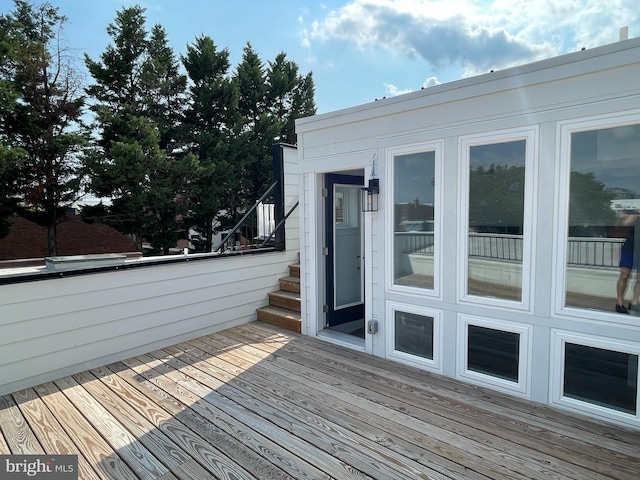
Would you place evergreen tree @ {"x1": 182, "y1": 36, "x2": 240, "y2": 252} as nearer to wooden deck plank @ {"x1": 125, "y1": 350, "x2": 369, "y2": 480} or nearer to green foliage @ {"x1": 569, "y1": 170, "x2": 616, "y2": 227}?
wooden deck plank @ {"x1": 125, "y1": 350, "x2": 369, "y2": 480}

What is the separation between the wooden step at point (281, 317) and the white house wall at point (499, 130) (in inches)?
43.4

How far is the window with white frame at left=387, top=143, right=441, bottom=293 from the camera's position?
308 cm

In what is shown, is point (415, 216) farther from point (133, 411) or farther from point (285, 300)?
point (133, 411)

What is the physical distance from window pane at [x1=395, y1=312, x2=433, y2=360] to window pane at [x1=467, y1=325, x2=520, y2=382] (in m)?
0.36

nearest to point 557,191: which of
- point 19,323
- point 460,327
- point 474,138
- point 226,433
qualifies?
point 474,138

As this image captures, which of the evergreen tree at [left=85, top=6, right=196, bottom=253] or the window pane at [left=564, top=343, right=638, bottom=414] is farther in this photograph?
the evergreen tree at [left=85, top=6, right=196, bottom=253]

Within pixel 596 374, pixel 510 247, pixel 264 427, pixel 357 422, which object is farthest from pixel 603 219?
pixel 264 427

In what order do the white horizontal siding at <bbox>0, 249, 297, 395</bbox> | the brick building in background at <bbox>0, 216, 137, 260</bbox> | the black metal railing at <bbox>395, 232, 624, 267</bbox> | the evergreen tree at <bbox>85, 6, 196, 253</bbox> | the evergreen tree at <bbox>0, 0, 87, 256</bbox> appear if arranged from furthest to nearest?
the brick building in background at <bbox>0, 216, 137, 260</bbox>
the evergreen tree at <bbox>85, 6, 196, 253</bbox>
the evergreen tree at <bbox>0, 0, 87, 256</bbox>
the white horizontal siding at <bbox>0, 249, 297, 395</bbox>
the black metal railing at <bbox>395, 232, 624, 267</bbox>

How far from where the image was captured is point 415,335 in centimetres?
328

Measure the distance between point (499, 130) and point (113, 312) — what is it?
12.7 feet

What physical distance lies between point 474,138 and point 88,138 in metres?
11.8

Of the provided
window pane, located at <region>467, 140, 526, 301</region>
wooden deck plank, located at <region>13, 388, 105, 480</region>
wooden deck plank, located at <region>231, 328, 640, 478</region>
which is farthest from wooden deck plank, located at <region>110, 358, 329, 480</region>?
window pane, located at <region>467, 140, 526, 301</region>

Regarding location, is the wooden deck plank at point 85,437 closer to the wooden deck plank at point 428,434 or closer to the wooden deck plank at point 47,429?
the wooden deck plank at point 47,429

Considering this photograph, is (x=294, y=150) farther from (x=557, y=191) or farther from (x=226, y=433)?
(x=226, y=433)
